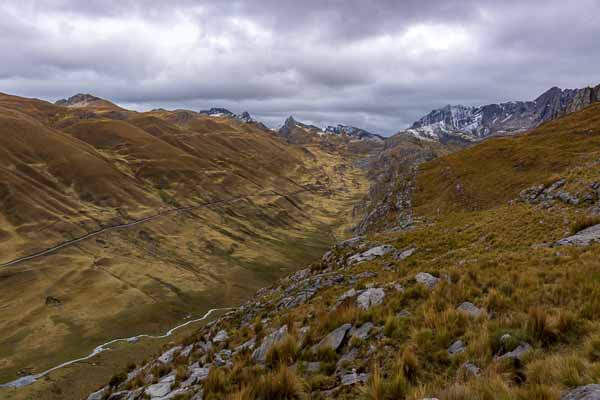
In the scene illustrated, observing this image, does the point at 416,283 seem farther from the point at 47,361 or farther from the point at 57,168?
the point at 57,168

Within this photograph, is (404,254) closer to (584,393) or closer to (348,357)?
(348,357)

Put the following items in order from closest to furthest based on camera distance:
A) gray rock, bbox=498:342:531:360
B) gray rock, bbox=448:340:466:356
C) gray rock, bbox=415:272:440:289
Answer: gray rock, bbox=498:342:531:360 < gray rock, bbox=448:340:466:356 < gray rock, bbox=415:272:440:289

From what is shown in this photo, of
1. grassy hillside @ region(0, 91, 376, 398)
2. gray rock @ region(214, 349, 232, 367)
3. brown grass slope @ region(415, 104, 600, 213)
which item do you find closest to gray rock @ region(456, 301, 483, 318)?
gray rock @ region(214, 349, 232, 367)

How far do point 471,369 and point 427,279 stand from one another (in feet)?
23.7

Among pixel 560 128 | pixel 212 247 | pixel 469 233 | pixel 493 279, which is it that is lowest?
pixel 212 247

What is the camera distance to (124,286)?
3706 inches

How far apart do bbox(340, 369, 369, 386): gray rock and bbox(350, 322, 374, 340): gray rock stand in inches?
73.9

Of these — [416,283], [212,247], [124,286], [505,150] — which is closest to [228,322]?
[416,283]

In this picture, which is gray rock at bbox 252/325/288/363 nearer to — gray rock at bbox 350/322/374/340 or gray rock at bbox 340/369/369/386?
gray rock at bbox 350/322/374/340

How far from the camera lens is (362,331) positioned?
36.8 ft

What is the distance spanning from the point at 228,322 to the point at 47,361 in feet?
178

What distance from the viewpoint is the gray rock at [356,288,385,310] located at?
43.6ft

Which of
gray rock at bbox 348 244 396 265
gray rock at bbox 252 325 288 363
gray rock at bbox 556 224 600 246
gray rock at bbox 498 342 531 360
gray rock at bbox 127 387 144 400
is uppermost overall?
gray rock at bbox 556 224 600 246

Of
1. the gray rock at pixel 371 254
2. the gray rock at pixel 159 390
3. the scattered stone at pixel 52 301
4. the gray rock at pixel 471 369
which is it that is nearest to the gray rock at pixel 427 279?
the gray rock at pixel 471 369
